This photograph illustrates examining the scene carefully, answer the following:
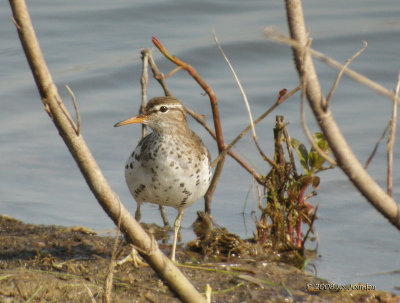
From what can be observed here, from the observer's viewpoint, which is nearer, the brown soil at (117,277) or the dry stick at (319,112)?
the dry stick at (319,112)

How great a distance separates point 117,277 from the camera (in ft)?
17.9

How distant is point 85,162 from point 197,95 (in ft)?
25.9

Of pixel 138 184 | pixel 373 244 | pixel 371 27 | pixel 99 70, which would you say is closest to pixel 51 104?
A: pixel 138 184

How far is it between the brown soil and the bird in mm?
516

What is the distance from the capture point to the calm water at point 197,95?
7.83 metres

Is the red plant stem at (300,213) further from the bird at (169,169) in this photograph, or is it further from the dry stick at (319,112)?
the dry stick at (319,112)

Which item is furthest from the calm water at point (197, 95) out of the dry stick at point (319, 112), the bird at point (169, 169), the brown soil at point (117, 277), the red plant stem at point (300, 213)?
the dry stick at point (319, 112)

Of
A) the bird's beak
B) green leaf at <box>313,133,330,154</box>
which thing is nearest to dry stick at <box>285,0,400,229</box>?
green leaf at <box>313,133,330,154</box>

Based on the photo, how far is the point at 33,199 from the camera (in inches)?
334

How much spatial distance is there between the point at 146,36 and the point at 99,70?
51.7 inches

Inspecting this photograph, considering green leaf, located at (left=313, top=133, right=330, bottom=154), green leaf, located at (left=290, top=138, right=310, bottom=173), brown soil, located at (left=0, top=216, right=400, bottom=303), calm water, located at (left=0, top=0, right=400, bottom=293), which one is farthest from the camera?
calm water, located at (left=0, top=0, right=400, bottom=293)

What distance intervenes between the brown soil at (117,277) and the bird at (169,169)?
1.69 ft

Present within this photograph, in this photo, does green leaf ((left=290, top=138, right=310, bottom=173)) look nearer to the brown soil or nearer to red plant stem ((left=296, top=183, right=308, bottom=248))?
red plant stem ((left=296, top=183, right=308, bottom=248))

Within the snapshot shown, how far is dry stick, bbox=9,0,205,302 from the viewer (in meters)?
2.99
